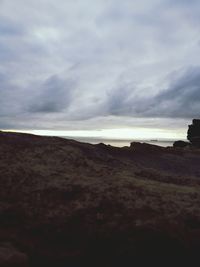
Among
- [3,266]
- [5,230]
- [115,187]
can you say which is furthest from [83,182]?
[3,266]

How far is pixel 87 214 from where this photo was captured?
564cm

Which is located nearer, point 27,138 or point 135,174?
point 135,174

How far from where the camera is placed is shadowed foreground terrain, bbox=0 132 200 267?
5371 millimetres

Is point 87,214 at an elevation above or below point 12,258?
above

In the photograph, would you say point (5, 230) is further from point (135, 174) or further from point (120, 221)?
point (135, 174)

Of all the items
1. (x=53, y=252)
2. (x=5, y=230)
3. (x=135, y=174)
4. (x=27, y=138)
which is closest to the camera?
(x=53, y=252)

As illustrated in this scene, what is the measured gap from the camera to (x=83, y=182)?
6191mm

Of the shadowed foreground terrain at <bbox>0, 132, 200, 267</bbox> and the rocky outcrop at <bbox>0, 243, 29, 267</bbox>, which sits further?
the shadowed foreground terrain at <bbox>0, 132, 200, 267</bbox>

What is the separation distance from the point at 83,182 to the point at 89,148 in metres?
1.57

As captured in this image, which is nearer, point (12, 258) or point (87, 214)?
point (12, 258)

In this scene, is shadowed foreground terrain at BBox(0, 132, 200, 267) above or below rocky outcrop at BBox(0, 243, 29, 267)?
above

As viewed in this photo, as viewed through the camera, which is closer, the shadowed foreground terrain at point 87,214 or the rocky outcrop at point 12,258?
the rocky outcrop at point 12,258

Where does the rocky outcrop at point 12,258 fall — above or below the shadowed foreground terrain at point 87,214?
below

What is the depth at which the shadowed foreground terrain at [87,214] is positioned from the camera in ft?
17.6
